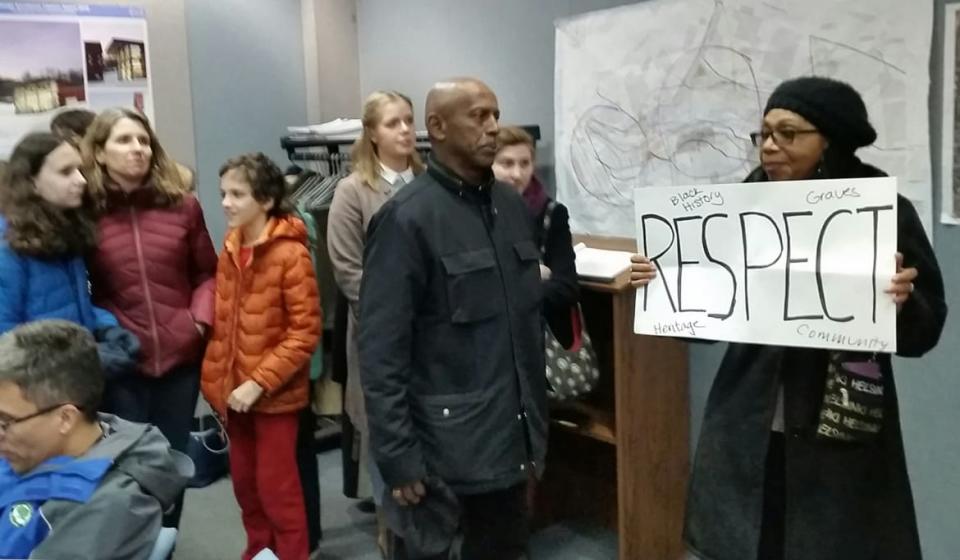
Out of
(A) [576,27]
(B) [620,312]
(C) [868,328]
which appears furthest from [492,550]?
(A) [576,27]

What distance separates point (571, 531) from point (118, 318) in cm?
164

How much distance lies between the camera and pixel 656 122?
9.23ft

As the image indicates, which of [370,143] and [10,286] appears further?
[370,143]

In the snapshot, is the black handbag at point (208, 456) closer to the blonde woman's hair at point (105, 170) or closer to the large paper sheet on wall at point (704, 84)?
the blonde woman's hair at point (105, 170)

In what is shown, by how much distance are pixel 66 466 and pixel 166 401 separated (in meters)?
1.00

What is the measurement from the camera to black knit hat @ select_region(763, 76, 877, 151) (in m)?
1.42

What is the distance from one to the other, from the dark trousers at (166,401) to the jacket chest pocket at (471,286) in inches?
42.5

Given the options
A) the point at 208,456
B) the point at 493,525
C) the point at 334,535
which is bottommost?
the point at 334,535

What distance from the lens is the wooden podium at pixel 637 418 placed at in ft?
8.37

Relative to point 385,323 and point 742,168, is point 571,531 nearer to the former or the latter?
point 742,168

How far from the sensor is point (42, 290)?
218cm

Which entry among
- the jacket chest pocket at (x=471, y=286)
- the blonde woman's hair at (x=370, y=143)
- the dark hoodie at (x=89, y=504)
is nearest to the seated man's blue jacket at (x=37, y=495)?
the dark hoodie at (x=89, y=504)

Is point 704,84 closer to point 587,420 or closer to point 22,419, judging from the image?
point 587,420

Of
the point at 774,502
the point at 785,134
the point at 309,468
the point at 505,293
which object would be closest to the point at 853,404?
the point at 774,502
